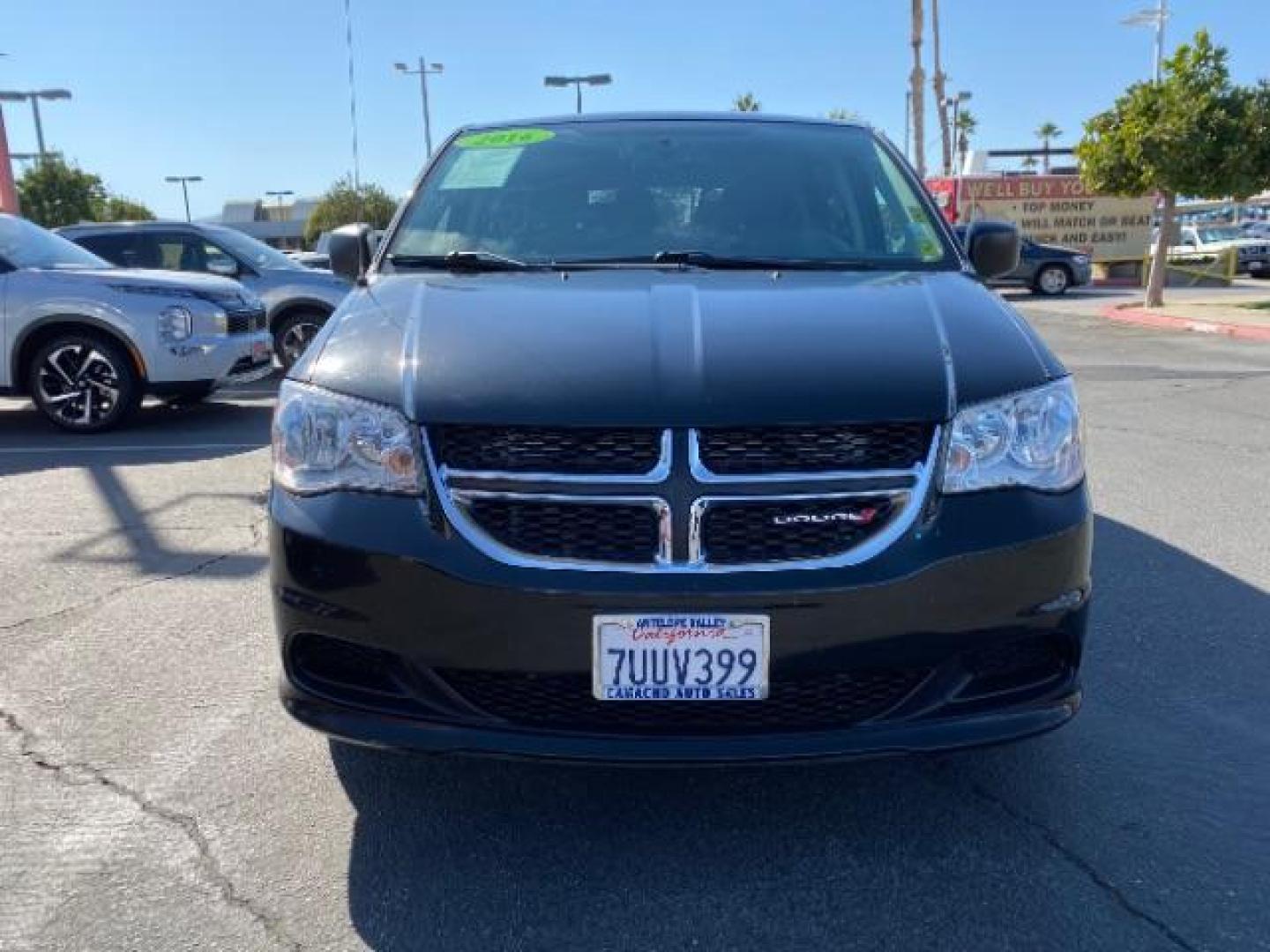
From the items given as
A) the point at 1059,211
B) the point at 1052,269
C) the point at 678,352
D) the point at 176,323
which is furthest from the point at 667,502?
the point at 1059,211

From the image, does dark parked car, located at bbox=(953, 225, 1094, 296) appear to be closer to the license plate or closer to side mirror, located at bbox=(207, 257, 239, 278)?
side mirror, located at bbox=(207, 257, 239, 278)

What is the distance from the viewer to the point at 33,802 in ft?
9.35

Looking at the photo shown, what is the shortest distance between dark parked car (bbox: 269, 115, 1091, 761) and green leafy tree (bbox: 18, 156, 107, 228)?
51.2m

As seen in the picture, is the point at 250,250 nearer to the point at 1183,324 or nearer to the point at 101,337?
the point at 101,337

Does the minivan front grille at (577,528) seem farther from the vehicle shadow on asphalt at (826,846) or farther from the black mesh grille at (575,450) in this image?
the vehicle shadow on asphalt at (826,846)

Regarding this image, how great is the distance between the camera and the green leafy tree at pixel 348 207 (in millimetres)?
66250

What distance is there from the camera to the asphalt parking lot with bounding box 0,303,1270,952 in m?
2.32

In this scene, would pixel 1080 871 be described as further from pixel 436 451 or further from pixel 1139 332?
pixel 1139 332

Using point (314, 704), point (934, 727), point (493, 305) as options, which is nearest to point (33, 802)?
point (314, 704)

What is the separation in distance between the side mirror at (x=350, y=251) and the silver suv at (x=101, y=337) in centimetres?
472

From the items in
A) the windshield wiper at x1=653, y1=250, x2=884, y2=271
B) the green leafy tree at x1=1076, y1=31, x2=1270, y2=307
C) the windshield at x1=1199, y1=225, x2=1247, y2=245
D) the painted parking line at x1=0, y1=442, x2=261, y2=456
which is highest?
the green leafy tree at x1=1076, y1=31, x2=1270, y2=307

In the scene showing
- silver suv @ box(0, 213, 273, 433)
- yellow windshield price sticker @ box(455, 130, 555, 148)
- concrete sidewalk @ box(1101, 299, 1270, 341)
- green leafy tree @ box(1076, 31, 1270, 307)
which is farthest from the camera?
green leafy tree @ box(1076, 31, 1270, 307)

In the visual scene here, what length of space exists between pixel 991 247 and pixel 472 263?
1.79 meters

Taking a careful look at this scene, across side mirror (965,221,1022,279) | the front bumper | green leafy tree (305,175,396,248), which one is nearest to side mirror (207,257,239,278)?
side mirror (965,221,1022,279)
